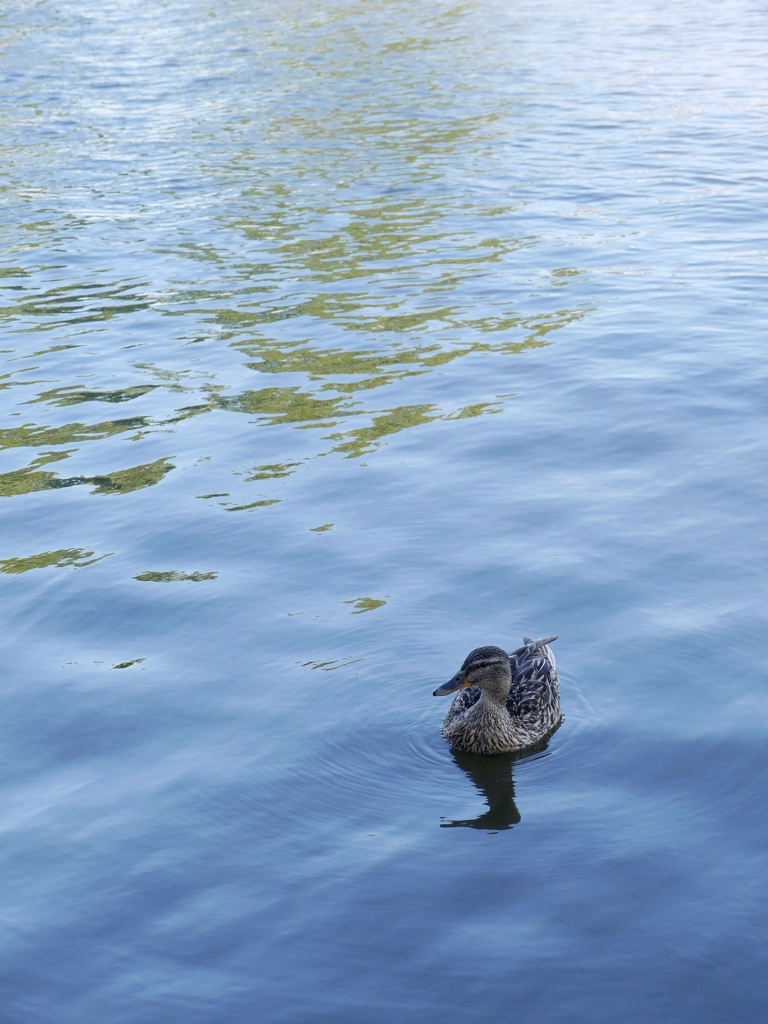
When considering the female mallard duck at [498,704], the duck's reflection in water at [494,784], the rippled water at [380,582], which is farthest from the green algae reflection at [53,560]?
the duck's reflection in water at [494,784]

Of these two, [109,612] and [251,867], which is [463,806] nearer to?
[251,867]

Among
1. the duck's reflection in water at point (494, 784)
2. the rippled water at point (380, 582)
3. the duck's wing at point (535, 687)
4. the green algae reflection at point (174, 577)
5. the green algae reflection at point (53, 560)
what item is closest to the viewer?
the rippled water at point (380, 582)

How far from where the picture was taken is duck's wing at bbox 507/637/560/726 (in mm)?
7918

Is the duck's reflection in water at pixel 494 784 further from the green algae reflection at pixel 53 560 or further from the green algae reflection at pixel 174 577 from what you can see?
the green algae reflection at pixel 53 560

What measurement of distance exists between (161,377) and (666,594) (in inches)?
286

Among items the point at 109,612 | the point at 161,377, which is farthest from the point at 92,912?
the point at 161,377

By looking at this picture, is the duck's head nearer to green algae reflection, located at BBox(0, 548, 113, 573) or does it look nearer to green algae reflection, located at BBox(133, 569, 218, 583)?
green algae reflection, located at BBox(133, 569, 218, 583)

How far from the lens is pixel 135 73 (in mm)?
32750

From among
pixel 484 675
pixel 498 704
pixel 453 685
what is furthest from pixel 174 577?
pixel 498 704

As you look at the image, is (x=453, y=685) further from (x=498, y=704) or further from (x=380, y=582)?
(x=380, y=582)

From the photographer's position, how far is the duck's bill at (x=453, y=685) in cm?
780

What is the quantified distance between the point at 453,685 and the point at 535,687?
21.1 inches

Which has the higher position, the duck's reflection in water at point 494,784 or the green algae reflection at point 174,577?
the green algae reflection at point 174,577

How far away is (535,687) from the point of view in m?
7.93
